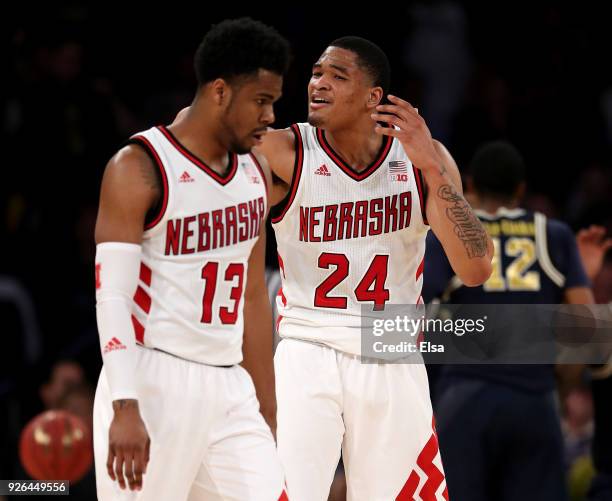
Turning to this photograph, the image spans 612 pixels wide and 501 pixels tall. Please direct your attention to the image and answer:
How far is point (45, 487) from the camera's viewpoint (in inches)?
223

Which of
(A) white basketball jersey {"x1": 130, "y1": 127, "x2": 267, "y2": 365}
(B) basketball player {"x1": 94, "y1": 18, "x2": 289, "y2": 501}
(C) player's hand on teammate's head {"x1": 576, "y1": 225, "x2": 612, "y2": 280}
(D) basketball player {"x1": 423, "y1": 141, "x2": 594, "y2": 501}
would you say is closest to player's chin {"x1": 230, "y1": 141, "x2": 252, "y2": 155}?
(B) basketball player {"x1": 94, "y1": 18, "x2": 289, "y2": 501}

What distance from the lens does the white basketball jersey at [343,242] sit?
489 cm

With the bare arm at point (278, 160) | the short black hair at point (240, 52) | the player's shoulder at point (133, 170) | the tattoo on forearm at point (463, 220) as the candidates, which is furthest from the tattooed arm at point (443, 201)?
the player's shoulder at point (133, 170)

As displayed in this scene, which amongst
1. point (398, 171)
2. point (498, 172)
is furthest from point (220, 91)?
point (498, 172)

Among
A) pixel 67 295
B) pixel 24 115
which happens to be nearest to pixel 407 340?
pixel 67 295

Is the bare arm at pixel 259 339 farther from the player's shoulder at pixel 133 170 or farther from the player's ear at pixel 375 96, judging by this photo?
the player's ear at pixel 375 96

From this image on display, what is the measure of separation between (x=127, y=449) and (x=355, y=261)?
5.23ft

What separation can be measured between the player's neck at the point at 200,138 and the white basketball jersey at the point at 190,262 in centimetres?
3

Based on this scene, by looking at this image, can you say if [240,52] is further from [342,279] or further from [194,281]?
[342,279]

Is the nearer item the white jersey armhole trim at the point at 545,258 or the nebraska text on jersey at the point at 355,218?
the nebraska text on jersey at the point at 355,218

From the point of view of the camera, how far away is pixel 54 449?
6.56 m

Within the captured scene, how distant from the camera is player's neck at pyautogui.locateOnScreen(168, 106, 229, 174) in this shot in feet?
13.3

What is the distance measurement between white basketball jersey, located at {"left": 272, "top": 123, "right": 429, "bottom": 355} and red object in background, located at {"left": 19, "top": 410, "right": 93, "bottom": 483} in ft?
7.12

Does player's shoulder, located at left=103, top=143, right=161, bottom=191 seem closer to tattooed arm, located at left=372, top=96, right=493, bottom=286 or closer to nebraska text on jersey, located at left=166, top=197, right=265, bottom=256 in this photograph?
nebraska text on jersey, located at left=166, top=197, right=265, bottom=256
